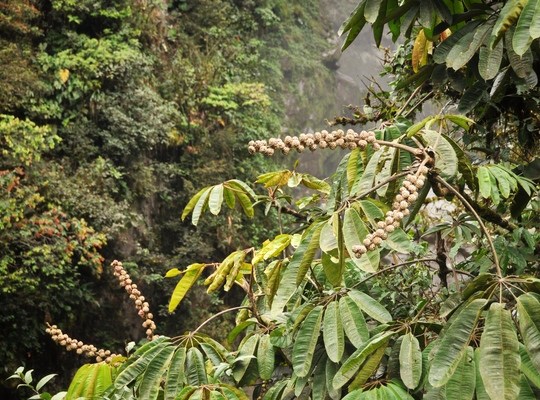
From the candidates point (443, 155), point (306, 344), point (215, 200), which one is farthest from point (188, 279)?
point (443, 155)

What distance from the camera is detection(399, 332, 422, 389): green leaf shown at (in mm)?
1090

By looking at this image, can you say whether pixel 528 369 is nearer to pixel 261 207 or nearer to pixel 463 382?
pixel 463 382

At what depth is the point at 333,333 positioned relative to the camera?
119 centimetres

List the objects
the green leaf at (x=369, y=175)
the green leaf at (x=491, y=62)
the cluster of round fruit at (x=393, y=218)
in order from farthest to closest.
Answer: the green leaf at (x=491, y=62)
the green leaf at (x=369, y=175)
the cluster of round fruit at (x=393, y=218)

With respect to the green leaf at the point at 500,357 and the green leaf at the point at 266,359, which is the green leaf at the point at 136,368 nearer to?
the green leaf at the point at 266,359

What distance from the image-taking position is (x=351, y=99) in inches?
564

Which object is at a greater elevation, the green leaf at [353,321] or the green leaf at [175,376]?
the green leaf at [353,321]

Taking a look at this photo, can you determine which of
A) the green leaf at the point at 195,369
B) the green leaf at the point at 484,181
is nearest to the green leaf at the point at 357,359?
the green leaf at the point at 195,369

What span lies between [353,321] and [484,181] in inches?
18.6

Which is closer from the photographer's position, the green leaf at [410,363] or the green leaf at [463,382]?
the green leaf at [463,382]

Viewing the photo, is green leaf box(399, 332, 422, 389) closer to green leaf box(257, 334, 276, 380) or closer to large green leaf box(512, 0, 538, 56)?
green leaf box(257, 334, 276, 380)

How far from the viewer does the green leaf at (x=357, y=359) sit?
42.8 inches

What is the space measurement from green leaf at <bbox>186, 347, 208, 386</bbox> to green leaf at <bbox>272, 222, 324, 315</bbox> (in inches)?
10.3

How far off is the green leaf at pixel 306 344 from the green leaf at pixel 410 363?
0.17 m
